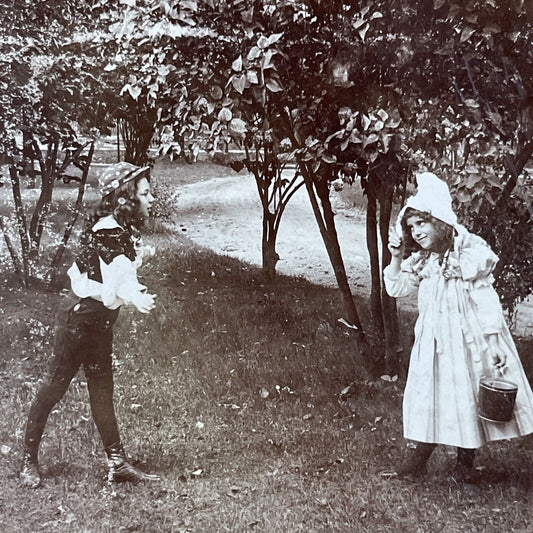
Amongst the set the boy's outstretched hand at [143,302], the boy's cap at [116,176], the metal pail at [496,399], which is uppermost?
the boy's cap at [116,176]

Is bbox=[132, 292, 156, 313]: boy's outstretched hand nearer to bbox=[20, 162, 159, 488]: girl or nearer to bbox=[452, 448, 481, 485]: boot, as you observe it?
bbox=[20, 162, 159, 488]: girl

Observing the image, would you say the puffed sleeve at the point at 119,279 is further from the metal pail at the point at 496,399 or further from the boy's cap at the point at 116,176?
the metal pail at the point at 496,399

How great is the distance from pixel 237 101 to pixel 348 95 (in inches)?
19.9

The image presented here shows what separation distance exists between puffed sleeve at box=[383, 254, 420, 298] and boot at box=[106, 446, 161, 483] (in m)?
1.26

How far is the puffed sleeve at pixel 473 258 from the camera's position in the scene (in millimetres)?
2775

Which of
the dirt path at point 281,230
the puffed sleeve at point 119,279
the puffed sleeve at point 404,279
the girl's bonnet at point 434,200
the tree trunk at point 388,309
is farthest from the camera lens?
the dirt path at point 281,230

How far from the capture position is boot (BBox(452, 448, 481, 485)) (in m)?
2.88

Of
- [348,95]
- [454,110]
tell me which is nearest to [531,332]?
[454,110]

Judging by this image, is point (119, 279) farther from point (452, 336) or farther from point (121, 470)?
point (452, 336)

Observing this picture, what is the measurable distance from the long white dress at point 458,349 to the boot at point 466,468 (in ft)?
0.21

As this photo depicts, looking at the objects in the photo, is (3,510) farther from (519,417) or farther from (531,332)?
(531,332)

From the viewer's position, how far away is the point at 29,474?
2.85m

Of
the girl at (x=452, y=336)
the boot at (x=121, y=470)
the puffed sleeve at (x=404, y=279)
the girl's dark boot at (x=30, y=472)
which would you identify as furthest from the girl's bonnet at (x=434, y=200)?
the girl's dark boot at (x=30, y=472)

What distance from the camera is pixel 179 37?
2.95m
